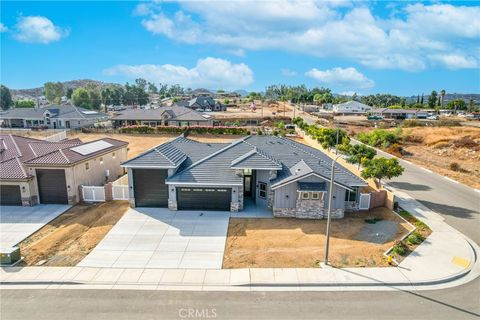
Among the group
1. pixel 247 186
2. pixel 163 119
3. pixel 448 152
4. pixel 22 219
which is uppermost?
pixel 163 119

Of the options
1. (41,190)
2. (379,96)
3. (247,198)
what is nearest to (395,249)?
(247,198)

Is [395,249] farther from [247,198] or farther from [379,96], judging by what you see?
[379,96]

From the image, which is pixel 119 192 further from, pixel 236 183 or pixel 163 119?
pixel 163 119

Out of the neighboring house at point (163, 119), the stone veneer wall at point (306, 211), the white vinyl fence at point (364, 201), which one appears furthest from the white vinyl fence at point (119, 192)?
the neighboring house at point (163, 119)

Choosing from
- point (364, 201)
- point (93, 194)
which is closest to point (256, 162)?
point (364, 201)

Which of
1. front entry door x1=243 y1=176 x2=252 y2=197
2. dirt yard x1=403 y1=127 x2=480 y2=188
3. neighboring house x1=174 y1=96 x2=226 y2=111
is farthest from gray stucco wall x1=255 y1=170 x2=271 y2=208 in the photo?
neighboring house x1=174 y1=96 x2=226 y2=111

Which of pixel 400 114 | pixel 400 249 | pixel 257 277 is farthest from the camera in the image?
pixel 400 114

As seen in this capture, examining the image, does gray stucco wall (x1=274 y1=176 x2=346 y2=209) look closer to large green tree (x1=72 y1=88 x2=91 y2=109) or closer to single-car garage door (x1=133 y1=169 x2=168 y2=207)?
single-car garage door (x1=133 y1=169 x2=168 y2=207)
